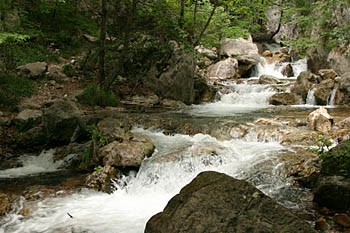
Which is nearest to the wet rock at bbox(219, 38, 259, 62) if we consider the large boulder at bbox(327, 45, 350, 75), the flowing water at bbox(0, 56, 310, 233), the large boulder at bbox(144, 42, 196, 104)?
the large boulder at bbox(327, 45, 350, 75)

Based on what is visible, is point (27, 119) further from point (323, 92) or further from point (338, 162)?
point (323, 92)

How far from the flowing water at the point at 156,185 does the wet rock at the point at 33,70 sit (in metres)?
5.06

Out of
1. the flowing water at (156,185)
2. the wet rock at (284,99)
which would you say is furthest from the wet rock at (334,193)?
the wet rock at (284,99)

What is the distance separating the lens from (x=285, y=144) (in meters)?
7.27

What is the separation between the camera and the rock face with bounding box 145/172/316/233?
302 centimetres

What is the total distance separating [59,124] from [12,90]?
3.30 metres

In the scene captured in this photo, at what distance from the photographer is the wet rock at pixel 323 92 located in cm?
1304

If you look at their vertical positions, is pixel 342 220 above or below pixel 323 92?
below

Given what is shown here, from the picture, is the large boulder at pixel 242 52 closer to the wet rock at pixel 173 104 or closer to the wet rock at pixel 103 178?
the wet rock at pixel 173 104

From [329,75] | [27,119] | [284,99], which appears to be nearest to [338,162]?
[27,119]

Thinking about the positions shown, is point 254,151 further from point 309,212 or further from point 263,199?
point 263,199

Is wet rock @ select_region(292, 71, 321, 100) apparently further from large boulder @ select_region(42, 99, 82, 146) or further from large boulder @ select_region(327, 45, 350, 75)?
large boulder @ select_region(42, 99, 82, 146)

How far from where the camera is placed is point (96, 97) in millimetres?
10609

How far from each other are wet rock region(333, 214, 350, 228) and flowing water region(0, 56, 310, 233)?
66 centimetres
